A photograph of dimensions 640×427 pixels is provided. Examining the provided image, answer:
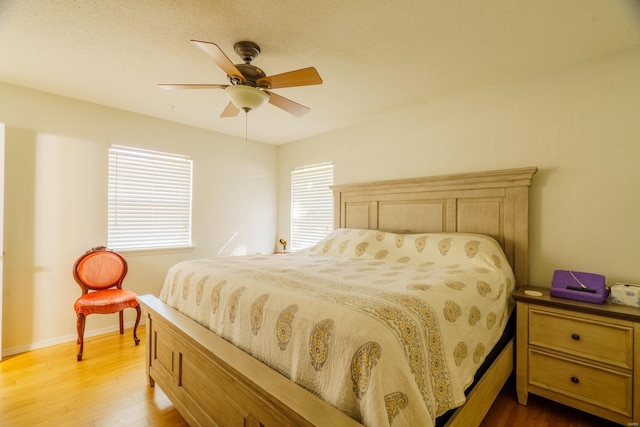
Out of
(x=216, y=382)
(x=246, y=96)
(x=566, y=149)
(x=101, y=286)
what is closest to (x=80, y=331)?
(x=101, y=286)

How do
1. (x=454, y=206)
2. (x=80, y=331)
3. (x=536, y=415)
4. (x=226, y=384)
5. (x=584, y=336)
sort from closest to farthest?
(x=226, y=384)
(x=584, y=336)
(x=536, y=415)
(x=80, y=331)
(x=454, y=206)

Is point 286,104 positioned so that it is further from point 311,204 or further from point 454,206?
point 311,204

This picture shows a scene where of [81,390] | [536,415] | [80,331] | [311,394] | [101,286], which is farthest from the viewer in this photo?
[101,286]

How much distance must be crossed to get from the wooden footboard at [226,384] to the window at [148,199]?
4.90ft

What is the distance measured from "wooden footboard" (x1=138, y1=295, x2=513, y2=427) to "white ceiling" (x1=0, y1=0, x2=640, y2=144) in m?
1.86

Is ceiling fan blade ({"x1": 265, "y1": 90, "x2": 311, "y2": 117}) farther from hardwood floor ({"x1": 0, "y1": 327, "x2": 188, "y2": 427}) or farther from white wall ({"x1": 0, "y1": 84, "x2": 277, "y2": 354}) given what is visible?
hardwood floor ({"x1": 0, "y1": 327, "x2": 188, "y2": 427})

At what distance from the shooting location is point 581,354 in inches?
69.0

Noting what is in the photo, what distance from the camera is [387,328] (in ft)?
3.56

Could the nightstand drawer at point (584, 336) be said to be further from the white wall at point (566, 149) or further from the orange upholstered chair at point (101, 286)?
the orange upholstered chair at point (101, 286)

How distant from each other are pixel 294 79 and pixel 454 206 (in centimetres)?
188

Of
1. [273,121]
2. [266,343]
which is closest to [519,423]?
[266,343]

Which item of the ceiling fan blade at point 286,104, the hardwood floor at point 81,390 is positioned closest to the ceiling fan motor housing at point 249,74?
the ceiling fan blade at point 286,104

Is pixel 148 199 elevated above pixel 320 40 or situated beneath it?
situated beneath

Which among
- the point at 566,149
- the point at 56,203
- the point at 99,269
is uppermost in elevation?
the point at 566,149
